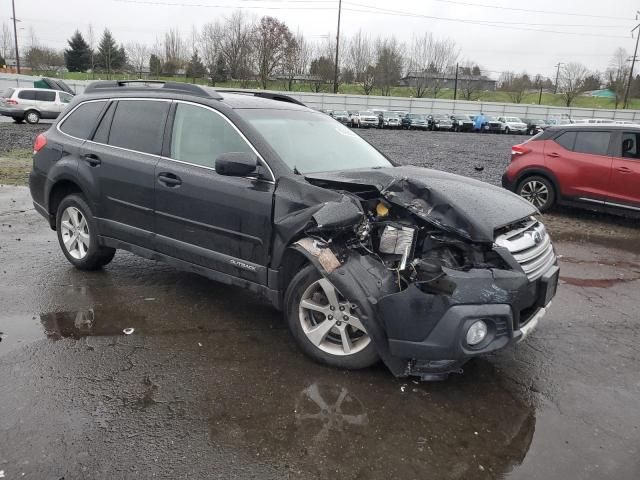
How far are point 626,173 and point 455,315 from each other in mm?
6426

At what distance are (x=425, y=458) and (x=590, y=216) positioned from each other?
780cm

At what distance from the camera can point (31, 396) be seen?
10.5ft

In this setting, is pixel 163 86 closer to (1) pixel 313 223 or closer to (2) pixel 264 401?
(1) pixel 313 223

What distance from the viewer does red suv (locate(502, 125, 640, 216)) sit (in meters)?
8.09

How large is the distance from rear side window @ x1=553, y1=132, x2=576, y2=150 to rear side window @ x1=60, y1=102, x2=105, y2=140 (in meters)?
7.08

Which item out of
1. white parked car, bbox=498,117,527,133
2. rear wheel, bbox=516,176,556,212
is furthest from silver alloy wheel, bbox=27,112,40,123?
white parked car, bbox=498,117,527,133

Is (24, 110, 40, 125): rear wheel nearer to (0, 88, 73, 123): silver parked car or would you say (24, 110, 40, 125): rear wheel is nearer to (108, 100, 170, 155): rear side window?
(0, 88, 73, 123): silver parked car

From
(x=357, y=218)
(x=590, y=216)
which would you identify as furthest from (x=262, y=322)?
(x=590, y=216)

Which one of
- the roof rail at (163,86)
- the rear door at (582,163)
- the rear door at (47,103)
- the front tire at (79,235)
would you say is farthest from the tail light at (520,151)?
the rear door at (47,103)

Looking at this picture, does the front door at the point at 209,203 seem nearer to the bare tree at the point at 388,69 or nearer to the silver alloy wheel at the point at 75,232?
the silver alloy wheel at the point at 75,232

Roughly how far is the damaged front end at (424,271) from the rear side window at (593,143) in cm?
582

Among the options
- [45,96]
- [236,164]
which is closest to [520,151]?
[236,164]

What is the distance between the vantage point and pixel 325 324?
3559 mm

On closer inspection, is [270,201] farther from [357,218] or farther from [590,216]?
[590,216]
